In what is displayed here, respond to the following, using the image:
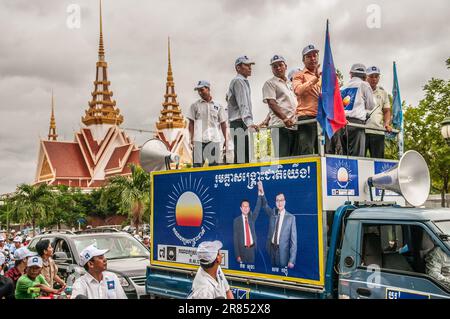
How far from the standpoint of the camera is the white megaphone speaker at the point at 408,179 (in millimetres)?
5539

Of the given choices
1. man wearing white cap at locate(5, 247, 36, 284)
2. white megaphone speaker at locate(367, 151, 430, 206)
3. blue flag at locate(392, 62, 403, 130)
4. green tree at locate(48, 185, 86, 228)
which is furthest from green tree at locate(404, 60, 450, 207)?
green tree at locate(48, 185, 86, 228)

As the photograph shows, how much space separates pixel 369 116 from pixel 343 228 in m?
2.22

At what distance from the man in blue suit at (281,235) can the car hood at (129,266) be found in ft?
11.6

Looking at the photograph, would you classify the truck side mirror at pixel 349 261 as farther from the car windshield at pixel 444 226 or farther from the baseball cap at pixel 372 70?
the baseball cap at pixel 372 70

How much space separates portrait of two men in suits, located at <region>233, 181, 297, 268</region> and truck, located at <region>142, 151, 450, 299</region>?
0.06 ft

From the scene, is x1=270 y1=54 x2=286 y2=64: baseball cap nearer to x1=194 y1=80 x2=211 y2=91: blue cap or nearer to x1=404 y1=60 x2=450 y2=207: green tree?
x1=194 y1=80 x2=211 y2=91: blue cap

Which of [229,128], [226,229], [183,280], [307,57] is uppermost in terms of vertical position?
[307,57]

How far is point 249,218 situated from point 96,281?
89.0 inches

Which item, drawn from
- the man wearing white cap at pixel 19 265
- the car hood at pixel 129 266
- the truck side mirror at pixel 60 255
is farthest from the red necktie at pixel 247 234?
the truck side mirror at pixel 60 255

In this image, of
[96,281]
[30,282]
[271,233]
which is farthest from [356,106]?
[30,282]
